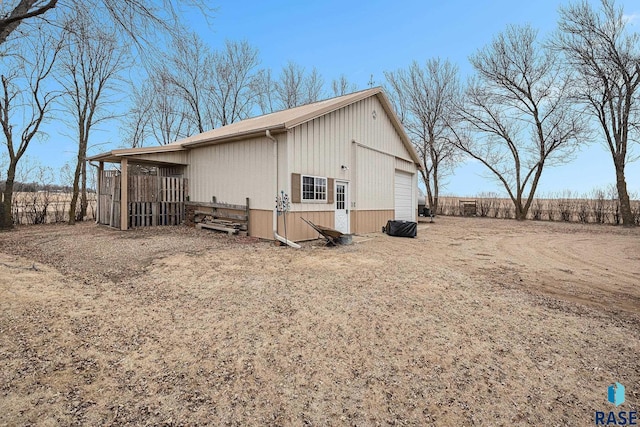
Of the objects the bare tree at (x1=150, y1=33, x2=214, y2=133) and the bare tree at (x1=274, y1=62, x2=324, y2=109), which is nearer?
the bare tree at (x1=150, y1=33, x2=214, y2=133)

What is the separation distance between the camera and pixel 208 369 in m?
2.54

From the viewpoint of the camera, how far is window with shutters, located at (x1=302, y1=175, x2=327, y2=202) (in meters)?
8.94

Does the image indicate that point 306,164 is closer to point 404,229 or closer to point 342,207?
point 342,207

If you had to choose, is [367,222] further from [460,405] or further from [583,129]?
[583,129]

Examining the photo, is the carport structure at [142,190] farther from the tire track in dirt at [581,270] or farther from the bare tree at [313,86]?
the bare tree at [313,86]

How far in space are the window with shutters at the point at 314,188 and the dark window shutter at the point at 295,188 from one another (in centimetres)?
26

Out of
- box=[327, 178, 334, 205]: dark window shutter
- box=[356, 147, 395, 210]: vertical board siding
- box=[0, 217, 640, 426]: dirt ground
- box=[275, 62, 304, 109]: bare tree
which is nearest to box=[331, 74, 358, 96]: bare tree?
box=[275, 62, 304, 109]: bare tree

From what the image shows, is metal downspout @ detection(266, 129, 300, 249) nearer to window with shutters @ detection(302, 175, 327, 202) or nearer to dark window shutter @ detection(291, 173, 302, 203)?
dark window shutter @ detection(291, 173, 302, 203)

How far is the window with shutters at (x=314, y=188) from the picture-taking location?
8.94m

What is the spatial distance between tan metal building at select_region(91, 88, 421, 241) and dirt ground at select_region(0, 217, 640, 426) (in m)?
3.33

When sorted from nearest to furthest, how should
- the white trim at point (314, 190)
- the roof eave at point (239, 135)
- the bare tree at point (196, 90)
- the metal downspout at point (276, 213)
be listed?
the roof eave at point (239, 135), the metal downspout at point (276, 213), the white trim at point (314, 190), the bare tree at point (196, 90)

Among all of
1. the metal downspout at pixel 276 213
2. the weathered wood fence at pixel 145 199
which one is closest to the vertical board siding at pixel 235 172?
the metal downspout at pixel 276 213

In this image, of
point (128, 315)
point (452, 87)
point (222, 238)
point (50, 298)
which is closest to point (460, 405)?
point (128, 315)

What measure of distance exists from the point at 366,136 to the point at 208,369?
10.0m
